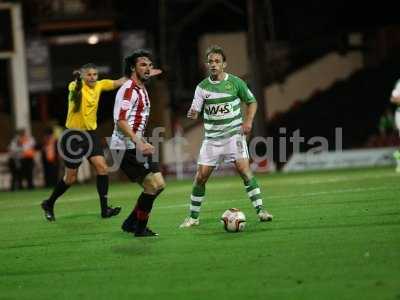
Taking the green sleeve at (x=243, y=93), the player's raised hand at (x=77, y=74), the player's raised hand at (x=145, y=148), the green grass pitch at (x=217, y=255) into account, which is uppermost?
the player's raised hand at (x=77, y=74)

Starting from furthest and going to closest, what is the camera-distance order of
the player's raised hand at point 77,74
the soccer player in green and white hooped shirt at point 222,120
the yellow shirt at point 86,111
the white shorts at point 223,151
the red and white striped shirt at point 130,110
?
1. the yellow shirt at point 86,111
2. the player's raised hand at point 77,74
3. the white shorts at point 223,151
4. the soccer player in green and white hooped shirt at point 222,120
5. the red and white striped shirt at point 130,110

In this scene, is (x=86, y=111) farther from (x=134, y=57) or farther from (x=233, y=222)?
(x=233, y=222)

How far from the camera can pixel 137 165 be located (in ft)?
35.1

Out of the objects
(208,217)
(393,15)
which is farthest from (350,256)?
(393,15)

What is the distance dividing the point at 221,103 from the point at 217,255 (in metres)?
2.89

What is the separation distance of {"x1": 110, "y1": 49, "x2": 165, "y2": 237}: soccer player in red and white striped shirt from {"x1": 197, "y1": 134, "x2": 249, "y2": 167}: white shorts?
0.89 metres

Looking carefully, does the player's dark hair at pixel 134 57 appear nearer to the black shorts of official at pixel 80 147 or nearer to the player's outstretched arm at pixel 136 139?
the player's outstretched arm at pixel 136 139

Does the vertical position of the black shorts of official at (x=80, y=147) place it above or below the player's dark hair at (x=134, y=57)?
below

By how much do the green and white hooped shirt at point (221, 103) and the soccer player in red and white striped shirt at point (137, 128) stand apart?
974 millimetres

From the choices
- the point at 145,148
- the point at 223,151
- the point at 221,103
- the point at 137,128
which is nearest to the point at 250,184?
the point at 223,151

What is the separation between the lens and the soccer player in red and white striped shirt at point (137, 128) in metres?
10.4

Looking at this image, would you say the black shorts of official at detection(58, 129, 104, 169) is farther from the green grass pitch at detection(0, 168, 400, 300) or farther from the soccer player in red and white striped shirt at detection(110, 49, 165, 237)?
the soccer player in red and white striped shirt at detection(110, 49, 165, 237)

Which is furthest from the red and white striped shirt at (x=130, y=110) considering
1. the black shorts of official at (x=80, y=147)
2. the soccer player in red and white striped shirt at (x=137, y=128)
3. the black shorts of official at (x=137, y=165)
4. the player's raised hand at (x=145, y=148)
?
the black shorts of official at (x=80, y=147)

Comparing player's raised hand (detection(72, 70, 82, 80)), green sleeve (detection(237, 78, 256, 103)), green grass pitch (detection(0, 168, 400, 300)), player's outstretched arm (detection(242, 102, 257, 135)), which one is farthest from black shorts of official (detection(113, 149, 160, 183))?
player's raised hand (detection(72, 70, 82, 80))
